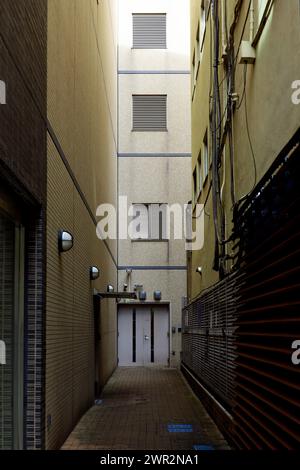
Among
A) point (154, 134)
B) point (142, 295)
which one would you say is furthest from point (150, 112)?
point (142, 295)

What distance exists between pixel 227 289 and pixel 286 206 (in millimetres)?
4373

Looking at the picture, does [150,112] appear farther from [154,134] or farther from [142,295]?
[142,295]

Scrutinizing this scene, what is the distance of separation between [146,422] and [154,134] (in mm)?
16703

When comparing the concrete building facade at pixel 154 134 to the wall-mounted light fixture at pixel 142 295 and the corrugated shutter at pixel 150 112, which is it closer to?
the corrugated shutter at pixel 150 112

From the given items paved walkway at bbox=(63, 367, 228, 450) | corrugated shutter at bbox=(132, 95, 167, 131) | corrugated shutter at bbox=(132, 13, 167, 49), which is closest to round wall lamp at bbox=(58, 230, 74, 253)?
paved walkway at bbox=(63, 367, 228, 450)

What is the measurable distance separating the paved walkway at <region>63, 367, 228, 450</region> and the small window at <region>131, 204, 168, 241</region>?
8665 mm

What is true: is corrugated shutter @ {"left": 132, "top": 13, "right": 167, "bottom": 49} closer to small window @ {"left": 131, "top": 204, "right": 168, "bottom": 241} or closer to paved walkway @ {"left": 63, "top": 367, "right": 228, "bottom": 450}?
small window @ {"left": 131, "top": 204, "right": 168, "bottom": 241}

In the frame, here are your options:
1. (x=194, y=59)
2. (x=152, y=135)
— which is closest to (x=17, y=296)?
(x=194, y=59)

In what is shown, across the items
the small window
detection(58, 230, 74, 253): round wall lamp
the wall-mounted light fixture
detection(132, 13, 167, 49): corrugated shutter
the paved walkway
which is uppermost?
detection(132, 13, 167, 49): corrugated shutter

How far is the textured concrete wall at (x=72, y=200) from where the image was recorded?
8258mm

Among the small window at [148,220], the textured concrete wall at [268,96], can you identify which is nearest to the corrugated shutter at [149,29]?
the small window at [148,220]

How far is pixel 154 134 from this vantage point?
86.5 feet

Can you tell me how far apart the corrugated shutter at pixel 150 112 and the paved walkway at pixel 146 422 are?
11.8 metres

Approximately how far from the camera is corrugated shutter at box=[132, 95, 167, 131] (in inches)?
1037
